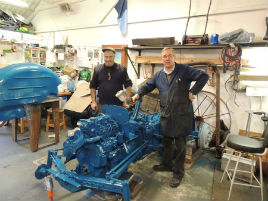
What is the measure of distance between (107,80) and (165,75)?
0.99 m

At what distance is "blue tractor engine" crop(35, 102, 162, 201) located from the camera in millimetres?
1725

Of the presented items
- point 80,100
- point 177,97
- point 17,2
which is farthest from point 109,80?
point 17,2

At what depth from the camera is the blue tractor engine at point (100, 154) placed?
1.72m

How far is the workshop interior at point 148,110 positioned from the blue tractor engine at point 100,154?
11 mm

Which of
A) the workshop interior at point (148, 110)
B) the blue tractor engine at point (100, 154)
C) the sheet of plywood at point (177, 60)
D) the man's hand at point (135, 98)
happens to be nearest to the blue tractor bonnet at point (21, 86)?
the workshop interior at point (148, 110)

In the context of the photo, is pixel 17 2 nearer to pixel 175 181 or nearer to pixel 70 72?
pixel 70 72

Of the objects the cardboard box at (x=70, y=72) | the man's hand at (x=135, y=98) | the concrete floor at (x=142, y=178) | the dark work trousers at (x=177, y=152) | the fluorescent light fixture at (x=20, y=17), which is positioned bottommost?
the concrete floor at (x=142, y=178)

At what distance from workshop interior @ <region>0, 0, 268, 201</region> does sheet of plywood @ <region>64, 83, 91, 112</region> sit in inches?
1.2

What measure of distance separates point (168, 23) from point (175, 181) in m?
3.28

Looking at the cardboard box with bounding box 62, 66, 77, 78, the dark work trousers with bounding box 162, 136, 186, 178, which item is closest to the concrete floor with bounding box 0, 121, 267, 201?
the dark work trousers with bounding box 162, 136, 186, 178

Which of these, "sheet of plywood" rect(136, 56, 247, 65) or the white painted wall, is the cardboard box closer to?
the white painted wall

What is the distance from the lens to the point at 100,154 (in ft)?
5.96

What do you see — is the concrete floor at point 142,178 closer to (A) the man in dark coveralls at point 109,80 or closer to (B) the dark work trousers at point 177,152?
(B) the dark work trousers at point 177,152

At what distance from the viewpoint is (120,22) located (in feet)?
15.7
